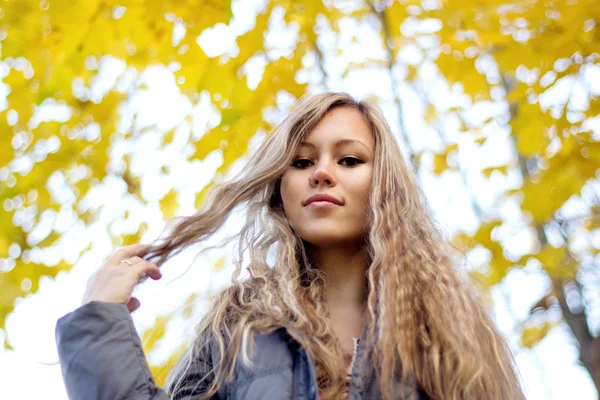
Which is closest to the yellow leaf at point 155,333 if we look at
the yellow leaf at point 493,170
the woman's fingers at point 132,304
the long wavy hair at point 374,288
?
the long wavy hair at point 374,288

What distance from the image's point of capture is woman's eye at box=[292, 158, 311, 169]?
6.13ft

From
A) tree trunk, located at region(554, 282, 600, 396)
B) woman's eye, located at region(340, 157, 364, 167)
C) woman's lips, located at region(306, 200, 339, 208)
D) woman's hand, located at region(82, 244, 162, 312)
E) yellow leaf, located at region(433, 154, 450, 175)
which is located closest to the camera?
woman's hand, located at region(82, 244, 162, 312)

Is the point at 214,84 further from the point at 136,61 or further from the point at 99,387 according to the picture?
the point at 99,387

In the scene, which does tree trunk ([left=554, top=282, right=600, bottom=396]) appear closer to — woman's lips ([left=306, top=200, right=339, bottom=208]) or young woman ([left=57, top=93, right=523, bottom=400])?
young woman ([left=57, top=93, right=523, bottom=400])

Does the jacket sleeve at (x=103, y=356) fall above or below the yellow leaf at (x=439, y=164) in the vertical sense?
below

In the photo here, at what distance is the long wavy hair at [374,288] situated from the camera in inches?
60.1

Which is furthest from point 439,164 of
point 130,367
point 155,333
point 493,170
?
point 130,367

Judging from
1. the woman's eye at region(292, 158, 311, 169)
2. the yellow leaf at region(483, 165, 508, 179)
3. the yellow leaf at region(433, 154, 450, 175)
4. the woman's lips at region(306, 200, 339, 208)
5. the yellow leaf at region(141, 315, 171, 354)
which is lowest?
the yellow leaf at region(141, 315, 171, 354)

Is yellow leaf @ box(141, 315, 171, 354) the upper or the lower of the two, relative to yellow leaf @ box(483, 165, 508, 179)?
lower

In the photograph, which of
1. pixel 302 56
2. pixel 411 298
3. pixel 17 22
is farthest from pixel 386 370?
pixel 17 22

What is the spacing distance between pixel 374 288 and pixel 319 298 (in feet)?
0.54

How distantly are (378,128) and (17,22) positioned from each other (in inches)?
56.9

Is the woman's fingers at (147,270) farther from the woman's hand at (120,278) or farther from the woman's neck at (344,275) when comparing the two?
the woman's neck at (344,275)

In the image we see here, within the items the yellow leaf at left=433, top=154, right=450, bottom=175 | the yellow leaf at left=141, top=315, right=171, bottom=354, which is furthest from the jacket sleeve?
the yellow leaf at left=433, top=154, right=450, bottom=175
